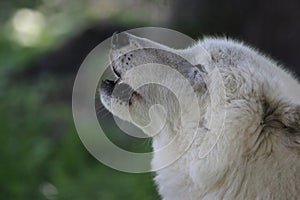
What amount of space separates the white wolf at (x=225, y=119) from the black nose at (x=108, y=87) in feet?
0.18

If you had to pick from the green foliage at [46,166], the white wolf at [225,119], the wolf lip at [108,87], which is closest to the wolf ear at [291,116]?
the white wolf at [225,119]

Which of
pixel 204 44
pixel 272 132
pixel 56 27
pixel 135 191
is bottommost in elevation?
pixel 272 132

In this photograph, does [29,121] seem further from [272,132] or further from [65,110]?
[272,132]

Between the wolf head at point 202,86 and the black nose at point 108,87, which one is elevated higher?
the black nose at point 108,87

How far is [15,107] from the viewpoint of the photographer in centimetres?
742

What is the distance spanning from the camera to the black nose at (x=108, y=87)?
3.99 m

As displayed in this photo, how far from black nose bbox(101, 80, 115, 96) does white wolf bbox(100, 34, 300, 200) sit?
0.05 m

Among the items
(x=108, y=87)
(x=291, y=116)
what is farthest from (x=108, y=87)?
(x=291, y=116)

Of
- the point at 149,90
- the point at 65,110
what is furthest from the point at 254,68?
the point at 65,110

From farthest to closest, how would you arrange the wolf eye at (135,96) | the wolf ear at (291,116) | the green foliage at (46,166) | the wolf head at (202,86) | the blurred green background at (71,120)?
1. the blurred green background at (71,120)
2. the green foliage at (46,166)
3. the wolf eye at (135,96)
4. the wolf head at (202,86)
5. the wolf ear at (291,116)

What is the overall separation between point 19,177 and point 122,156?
1.03 meters

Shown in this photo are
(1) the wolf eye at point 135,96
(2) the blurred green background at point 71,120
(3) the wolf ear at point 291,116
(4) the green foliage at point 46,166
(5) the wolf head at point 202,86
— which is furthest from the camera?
(2) the blurred green background at point 71,120

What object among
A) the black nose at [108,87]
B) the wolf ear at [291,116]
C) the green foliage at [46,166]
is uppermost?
the green foliage at [46,166]

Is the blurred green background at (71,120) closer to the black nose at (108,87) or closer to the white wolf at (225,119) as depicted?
the black nose at (108,87)
